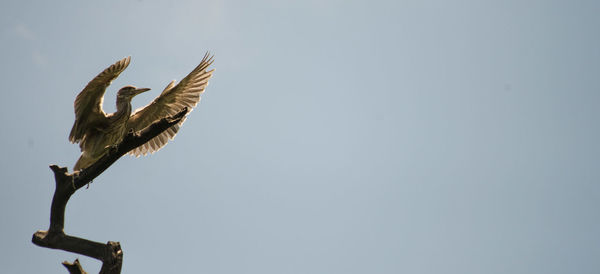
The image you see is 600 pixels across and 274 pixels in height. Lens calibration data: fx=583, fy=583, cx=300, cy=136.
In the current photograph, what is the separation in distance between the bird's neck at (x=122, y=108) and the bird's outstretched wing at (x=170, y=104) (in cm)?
83

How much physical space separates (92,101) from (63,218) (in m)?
2.17

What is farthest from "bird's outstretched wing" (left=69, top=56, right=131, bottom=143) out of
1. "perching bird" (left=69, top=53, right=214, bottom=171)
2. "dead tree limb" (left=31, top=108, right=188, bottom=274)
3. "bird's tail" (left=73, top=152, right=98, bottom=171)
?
"dead tree limb" (left=31, top=108, right=188, bottom=274)

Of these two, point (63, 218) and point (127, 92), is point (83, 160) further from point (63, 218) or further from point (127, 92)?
point (63, 218)

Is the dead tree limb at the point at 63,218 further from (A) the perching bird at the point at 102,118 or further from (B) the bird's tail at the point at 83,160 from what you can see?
(B) the bird's tail at the point at 83,160

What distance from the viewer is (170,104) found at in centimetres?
1012

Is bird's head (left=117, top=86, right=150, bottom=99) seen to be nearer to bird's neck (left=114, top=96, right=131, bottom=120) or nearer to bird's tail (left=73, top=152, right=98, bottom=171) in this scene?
bird's neck (left=114, top=96, right=131, bottom=120)

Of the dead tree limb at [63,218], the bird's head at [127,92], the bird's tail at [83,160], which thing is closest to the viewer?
the dead tree limb at [63,218]

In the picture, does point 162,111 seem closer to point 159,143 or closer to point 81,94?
point 159,143

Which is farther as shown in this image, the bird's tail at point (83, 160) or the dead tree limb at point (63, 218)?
the bird's tail at point (83, 160)

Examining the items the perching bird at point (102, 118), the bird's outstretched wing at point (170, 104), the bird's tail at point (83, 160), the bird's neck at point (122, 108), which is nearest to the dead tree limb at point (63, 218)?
the perching bird at point (102, 118)

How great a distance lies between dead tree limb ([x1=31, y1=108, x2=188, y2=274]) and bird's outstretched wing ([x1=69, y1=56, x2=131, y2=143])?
1.54m

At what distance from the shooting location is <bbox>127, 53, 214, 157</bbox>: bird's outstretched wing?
947 centimetres

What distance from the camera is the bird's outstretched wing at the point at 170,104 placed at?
947 centimetres

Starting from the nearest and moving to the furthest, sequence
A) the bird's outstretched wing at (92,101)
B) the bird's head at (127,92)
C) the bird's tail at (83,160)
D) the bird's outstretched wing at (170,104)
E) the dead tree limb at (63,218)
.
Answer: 1. the dead tree limb at (63,218)
2. the bird's outstretched wing at (92,101)
3. the bird's tail at (83,160)
4. the bird's head at (127,92)
5. the bird's outstretched wing at (170,104)
